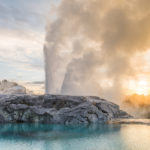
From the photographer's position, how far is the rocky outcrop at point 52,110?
48562 millimetres

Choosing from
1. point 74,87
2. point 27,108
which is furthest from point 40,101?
point 74,87

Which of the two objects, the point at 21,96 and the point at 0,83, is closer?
the point at 21,96

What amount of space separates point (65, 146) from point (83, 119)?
2514cm

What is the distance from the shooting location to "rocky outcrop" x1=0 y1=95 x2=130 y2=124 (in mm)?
48562

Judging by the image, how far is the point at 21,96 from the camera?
52.1m

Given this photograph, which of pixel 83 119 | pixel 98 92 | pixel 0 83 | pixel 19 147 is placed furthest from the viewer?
pixel 0 83

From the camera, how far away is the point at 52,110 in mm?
50312

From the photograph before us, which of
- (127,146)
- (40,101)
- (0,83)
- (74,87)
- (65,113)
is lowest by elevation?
(127,146)

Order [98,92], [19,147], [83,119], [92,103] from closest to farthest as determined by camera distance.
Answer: [19,147]
[83,119]
[92,103]
[98,92]

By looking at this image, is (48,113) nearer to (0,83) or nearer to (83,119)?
(83,119)

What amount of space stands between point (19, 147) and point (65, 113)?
26601 millimetres

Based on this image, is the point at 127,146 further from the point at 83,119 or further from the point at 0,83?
the point at 0,83

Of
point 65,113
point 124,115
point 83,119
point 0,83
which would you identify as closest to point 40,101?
point 65,113

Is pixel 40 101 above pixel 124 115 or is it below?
above
